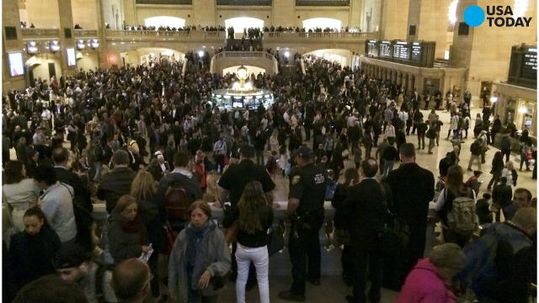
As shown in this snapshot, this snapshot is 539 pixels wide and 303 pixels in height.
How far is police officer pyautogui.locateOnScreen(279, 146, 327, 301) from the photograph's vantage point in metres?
4.25

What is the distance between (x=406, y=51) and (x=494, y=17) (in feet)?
16.4

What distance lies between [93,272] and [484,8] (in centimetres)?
2539

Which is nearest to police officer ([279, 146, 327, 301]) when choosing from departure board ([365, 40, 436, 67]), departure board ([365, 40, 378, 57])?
departure board ([365, 40, 436, 67])

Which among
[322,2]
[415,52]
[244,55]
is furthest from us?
[322,2]

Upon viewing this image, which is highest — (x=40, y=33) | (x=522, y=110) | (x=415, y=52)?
(x=40, y=33)

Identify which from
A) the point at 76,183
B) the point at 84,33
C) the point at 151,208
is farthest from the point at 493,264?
the point at 84,33

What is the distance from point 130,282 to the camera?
7.49ft

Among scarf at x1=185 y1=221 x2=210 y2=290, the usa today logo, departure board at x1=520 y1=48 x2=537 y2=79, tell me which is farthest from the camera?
the usa today logo

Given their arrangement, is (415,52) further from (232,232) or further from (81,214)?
(81,214)

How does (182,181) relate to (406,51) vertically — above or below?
below

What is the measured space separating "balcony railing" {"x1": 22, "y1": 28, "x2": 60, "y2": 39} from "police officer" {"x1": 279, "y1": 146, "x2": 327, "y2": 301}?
1055 inches

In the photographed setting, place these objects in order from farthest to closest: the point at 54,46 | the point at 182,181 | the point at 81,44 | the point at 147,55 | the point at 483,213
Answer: the point at 147,55, the point at 81,44, the point at 54,46, the point at 483,213, the point at 182,181

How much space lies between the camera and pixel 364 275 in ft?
13.7

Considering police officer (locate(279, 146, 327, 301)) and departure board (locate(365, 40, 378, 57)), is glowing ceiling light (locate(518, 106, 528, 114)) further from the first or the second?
departure board (locate(365, 40, 378, 57))
